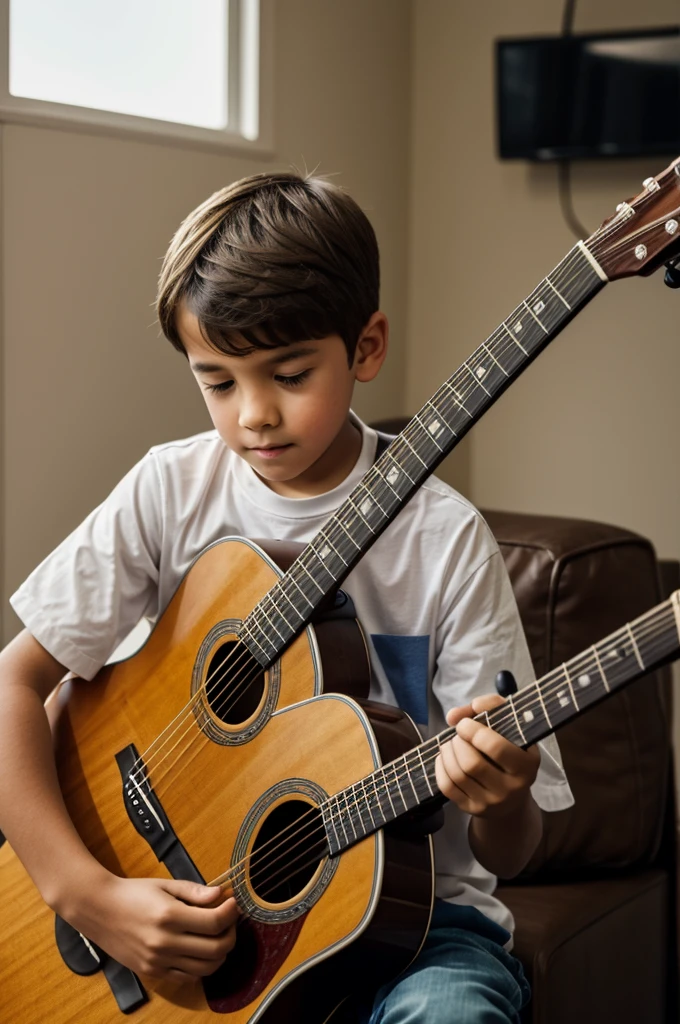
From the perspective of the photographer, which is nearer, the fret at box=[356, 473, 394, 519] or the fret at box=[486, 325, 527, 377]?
the fret at box=[486, 325, 527, 377]

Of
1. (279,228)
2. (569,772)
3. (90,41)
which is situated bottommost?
(569,772)

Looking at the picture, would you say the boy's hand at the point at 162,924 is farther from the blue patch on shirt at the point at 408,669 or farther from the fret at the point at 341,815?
the blue patch on shirt at the point at 408,669

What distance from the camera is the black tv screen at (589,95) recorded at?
2.26 metres

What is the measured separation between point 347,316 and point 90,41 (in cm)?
108

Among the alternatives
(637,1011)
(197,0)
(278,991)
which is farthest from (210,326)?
(197,0)

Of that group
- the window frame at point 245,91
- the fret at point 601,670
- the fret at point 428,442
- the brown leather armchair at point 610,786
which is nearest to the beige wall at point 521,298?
the window frame at point 245,91

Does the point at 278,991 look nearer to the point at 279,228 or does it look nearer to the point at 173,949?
the point at 173,949

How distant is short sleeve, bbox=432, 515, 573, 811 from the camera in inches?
42.1

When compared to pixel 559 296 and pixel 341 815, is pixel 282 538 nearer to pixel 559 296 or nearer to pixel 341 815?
pixel 341 815

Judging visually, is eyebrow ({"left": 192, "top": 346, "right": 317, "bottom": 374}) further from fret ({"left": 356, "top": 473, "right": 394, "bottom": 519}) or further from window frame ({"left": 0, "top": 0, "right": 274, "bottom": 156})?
window frame ({"left": 0, "top": 0, "right": 274, "bottom": 156})

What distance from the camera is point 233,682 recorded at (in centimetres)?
107

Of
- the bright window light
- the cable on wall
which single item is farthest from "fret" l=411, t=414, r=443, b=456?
the cable on wall

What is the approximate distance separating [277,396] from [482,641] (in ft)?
0.99

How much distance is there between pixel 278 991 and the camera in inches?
36.7
